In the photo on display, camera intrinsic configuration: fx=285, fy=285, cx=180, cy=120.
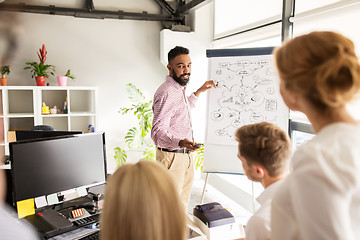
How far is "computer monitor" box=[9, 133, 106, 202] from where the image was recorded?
141 cm

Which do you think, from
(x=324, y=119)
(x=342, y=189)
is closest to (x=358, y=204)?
(x=342, y=189)

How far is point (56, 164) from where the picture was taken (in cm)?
154

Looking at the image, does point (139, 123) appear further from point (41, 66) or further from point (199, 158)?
point (41, 66)

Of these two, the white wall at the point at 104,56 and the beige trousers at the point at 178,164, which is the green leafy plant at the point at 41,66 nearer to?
the white wall at the point at 104,56

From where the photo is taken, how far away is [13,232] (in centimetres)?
77

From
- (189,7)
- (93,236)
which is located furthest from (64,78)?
(93,236)

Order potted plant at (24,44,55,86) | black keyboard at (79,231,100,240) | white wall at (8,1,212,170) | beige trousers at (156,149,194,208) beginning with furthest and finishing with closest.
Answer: white wall at (8,1,212,170) < potted plant at (24,44,55,86) < beige trousers at (156,149,194,208) < black keyboard at (79,231,100,240)

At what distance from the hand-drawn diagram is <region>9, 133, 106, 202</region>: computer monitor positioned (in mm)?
1290

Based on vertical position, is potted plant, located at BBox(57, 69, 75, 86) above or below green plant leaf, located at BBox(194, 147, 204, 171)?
above

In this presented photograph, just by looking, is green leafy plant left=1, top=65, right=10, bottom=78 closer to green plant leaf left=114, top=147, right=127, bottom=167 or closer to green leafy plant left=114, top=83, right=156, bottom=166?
green leafy plant left=114, top=83, right=156, bottom=166

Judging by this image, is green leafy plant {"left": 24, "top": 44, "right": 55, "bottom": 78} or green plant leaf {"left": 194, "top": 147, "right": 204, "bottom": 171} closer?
green leafy plant {"left": 24, "top": 44, "right": 55, "bottom": 78}

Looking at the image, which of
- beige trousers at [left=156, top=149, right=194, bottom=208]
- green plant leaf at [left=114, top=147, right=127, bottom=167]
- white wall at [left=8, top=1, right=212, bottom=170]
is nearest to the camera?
beige trousers at [left=156, top=149, right=194, bottom=208]

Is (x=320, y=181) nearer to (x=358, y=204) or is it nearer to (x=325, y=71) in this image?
(x=358, y=204)

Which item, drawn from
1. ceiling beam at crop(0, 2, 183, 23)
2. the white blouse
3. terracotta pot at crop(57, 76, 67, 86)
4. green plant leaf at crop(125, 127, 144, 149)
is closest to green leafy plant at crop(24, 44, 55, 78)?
terracotta pot at crop(57, 76, 67, 86)
